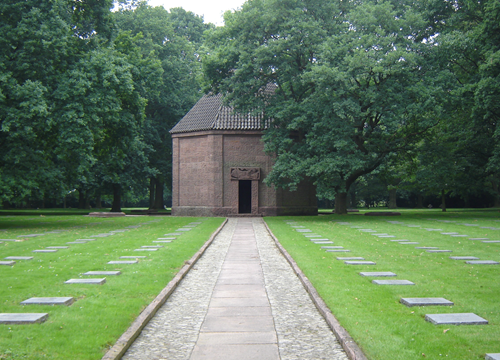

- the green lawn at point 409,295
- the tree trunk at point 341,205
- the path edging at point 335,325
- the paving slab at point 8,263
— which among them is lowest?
the path edging at point 335,325

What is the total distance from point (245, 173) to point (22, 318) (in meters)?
30.0

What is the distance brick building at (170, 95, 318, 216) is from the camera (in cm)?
3594

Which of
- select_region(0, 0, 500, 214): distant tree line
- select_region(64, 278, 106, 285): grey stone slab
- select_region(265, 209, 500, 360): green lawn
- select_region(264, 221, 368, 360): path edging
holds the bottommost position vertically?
select_region(264, 221, 368, 360): path edging

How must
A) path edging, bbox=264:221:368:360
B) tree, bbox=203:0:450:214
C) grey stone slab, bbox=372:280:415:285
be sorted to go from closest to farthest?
path edging, bbox=264:221:368:360 → grey stone slab, bbox=372:280:415:285 → tree, bbox=203:0:450:214

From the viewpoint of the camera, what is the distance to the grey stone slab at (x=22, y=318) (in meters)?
6.07

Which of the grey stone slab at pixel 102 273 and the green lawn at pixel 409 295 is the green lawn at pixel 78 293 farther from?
the green lawn at pixel 409 295

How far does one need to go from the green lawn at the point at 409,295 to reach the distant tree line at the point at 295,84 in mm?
13309

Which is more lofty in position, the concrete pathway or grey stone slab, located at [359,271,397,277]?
grey stone slab, located at [359,271,397,277]

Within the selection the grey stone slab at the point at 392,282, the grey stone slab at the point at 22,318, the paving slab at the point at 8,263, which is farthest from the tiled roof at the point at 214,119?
the grey stone slab at the point at 22,318

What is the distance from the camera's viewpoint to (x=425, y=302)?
7176mm

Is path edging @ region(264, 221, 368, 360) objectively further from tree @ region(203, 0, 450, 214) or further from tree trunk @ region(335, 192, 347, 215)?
tree trunk @ region(335, 192, 347, 215)

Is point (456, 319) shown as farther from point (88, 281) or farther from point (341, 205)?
point (341, 205)

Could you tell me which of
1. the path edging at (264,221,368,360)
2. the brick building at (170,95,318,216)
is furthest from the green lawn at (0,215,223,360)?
the brick building at (170,95,318,216)

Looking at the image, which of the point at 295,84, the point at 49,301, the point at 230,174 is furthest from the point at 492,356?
the point at 230,174
